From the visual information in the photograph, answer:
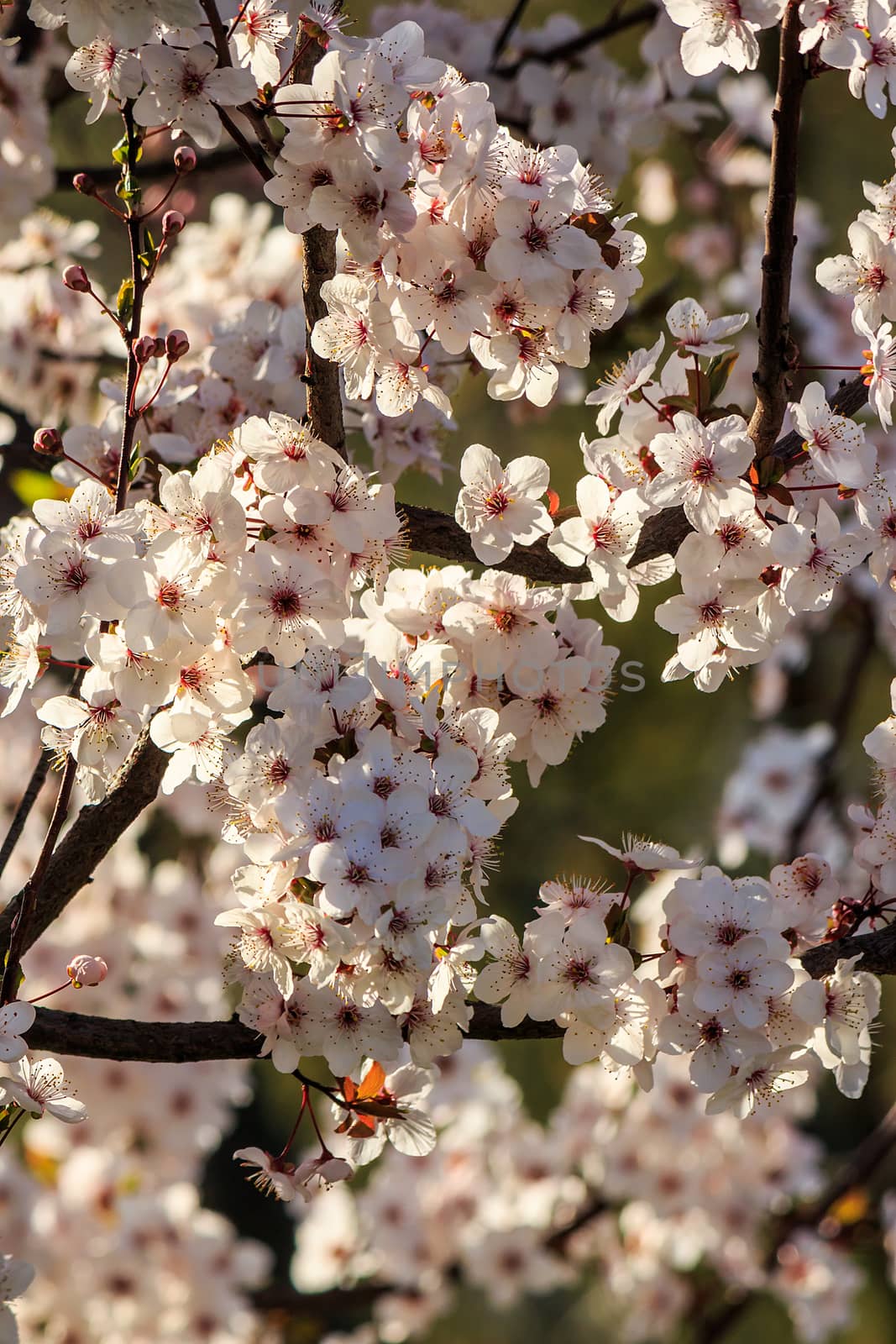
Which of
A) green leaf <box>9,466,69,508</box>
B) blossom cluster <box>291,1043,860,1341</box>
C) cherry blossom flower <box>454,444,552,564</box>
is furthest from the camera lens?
blossom cluster <box>291,1043,860,1341</box>

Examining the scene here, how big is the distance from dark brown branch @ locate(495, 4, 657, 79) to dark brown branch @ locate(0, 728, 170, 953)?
1.82 m

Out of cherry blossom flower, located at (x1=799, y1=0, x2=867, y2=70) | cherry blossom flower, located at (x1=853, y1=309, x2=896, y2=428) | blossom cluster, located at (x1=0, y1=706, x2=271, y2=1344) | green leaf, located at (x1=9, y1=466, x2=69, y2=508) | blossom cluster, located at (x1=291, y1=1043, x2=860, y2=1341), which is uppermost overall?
cherry blossom flower, located at (x1=799, y1=0, x2=867, y2=70)

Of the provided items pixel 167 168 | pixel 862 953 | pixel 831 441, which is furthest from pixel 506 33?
pixel 862 953

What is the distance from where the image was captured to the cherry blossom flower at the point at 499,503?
150 centimetres

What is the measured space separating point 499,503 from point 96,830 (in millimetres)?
629

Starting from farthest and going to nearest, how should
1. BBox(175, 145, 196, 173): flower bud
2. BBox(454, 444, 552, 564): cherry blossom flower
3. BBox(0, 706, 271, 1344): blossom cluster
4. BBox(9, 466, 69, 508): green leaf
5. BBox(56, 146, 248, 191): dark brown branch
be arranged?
BBox(0, 706, 271, 1344): blossom cluster → BBox(56, 146, 248, 191): dark brown branch → BBox(9, 466, 69, 508): green leaf → BBox(454, 444, 552, 564): cherry blossom flower → BBox(175, 145, 196, 173): flower bud

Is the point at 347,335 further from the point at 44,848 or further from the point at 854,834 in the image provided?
the point at 854,834

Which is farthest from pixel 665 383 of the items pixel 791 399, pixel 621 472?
pixel 791 399

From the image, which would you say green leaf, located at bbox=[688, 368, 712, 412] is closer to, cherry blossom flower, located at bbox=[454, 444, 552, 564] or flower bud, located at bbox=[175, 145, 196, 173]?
cherry blossom flower, located at bbox=[454, 444, 552, 564]

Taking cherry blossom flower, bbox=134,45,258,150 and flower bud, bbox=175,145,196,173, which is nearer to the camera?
cherry blossom flower, bbox=134,45,258,150

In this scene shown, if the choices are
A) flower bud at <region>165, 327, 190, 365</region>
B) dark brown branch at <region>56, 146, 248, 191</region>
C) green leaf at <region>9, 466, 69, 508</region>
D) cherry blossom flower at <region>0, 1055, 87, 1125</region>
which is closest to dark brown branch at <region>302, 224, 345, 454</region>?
flower bud at <region>165, 327, 190, 365</region>

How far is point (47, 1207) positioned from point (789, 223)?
321cm

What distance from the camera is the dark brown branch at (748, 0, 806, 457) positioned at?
53.3 inches

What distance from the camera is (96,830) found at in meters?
1.59
